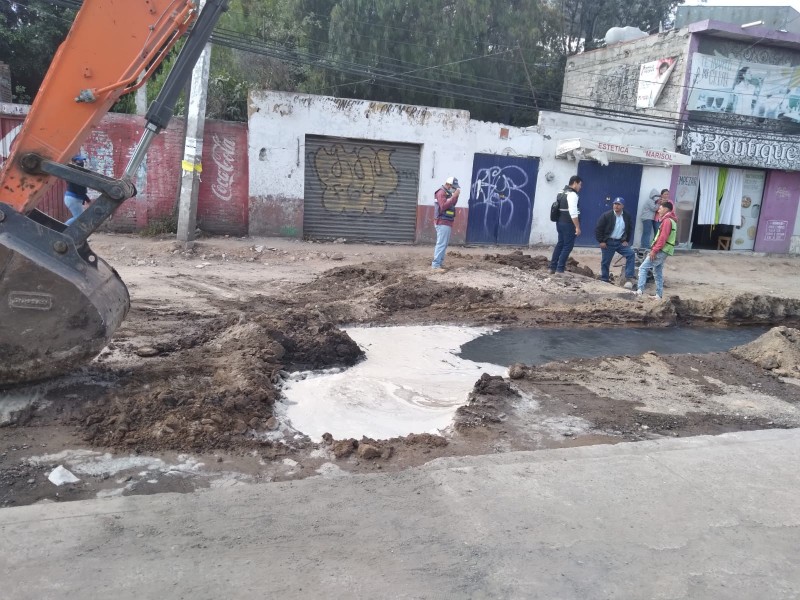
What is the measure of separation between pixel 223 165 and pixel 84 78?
1079cm

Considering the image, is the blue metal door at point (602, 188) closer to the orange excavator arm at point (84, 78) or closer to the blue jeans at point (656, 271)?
the blue jeans at point (656, 271)

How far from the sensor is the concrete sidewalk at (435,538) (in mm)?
2891

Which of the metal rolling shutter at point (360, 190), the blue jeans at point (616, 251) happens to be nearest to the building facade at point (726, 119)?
the metal rolling shutter at point (360, 190)

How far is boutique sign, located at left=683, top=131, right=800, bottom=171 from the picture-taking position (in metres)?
18.4

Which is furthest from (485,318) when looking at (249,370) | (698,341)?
(249,370)

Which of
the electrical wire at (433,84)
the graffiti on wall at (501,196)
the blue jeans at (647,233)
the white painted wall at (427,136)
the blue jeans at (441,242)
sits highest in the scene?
the electrical wire at (433,84)

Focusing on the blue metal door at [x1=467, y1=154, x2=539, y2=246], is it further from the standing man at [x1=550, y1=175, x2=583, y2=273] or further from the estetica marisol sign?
the standing man at [x1=550, y1=175, x2=583, y2=273]

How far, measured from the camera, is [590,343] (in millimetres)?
8281

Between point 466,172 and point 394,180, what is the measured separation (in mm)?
1978

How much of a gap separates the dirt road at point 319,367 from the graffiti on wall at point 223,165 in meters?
3.79

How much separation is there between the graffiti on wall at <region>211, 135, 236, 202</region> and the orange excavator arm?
10657 millimetres

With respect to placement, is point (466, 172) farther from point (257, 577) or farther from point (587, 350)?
point (257, 577)

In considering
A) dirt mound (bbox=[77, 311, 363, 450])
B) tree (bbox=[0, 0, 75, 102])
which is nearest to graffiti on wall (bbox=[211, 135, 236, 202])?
tree (bbox=[0, 0, 75, 102])

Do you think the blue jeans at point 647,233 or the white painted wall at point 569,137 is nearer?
the white painted wall at point 569,137
